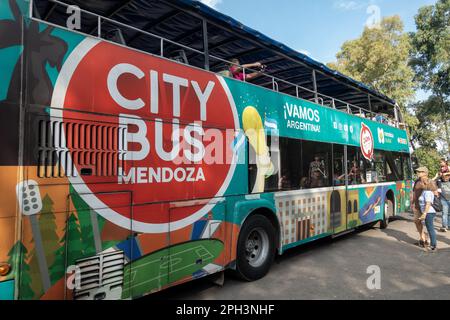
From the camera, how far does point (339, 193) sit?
7.42 metres

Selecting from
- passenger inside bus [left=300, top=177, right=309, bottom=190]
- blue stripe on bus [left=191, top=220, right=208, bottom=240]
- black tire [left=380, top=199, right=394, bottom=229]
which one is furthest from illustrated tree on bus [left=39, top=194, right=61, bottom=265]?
black tire [left=380, top=199, right=394, bottom=229]

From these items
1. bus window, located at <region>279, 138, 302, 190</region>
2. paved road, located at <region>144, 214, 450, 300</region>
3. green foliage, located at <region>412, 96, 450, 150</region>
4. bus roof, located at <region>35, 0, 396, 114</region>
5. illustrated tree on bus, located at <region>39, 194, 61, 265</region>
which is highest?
green foliage, located at <region>412, 96, 450, 150</region>

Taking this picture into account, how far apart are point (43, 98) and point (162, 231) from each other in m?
1.89

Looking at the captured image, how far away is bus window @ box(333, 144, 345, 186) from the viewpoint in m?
7.34

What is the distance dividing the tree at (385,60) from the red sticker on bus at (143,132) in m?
20.5

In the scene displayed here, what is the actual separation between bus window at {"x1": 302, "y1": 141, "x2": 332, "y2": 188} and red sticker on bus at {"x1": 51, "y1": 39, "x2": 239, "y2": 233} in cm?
226

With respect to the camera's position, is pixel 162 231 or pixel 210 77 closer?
pixel 162 231

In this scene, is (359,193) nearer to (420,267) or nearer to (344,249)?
(344,249)

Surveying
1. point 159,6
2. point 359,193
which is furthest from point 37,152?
point 359,193

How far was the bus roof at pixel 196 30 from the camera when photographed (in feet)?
16.0

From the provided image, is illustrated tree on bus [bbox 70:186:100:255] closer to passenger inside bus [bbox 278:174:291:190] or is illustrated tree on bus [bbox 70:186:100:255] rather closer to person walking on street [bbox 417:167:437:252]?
passenger inside bus [bbox 278:174:291:190]

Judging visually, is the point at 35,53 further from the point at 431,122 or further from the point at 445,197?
the point at 431,122

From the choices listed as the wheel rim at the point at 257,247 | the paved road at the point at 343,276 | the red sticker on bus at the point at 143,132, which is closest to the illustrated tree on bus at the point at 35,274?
the red sticker on bus at the point at 143,132
